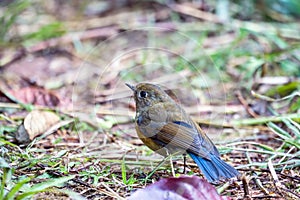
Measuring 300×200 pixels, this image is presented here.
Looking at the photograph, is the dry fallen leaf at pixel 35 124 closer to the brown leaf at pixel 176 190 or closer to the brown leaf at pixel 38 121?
the brown leaf at pixel 38 121

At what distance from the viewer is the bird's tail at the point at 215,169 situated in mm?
3249

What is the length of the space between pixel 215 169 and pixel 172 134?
18.7 inches

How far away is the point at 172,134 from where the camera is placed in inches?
144

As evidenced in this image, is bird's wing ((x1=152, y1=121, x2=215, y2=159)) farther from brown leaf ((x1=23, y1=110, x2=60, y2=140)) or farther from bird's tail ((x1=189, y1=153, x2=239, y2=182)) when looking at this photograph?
brown leaf ((x1=23, y1=110, x2=60, y2=140))

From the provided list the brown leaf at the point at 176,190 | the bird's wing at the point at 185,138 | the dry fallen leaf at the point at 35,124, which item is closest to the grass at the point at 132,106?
the dry fallen leaf at the point at 35,124

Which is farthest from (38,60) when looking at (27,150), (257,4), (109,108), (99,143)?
(257,4)

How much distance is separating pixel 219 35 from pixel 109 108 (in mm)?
2247

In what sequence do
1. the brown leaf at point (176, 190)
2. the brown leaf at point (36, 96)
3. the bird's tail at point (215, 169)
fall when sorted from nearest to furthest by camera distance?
the brown leaf at point (176, 190)
the bird's tail at point (215, 169)
the brown leaf at point (36, 96)

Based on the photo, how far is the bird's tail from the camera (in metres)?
3.25

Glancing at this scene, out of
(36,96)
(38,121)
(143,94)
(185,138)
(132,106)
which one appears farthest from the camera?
(132,106)


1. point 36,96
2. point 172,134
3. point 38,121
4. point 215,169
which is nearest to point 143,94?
point 172,134

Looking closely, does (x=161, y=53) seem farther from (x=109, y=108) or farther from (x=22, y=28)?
(x=22, y=28)

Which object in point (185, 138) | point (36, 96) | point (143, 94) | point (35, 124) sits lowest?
point (185, 138)

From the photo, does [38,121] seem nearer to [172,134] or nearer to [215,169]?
[172,134]
